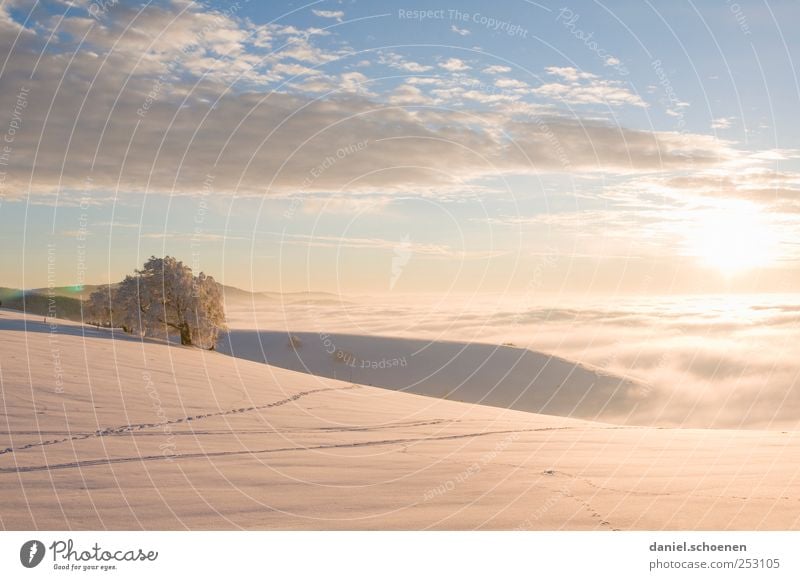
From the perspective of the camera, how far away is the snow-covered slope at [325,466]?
9.07 metres

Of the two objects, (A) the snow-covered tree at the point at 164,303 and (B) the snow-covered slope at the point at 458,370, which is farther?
(B) the snow-covered slope at the point at 458,370

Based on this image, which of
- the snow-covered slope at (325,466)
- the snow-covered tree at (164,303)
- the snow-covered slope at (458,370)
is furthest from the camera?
the snow-covered slope at (458,370)

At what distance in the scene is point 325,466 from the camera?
11.4m

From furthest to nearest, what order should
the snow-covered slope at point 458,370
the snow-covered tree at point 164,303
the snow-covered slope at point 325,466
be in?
the snow-covered slope at point 458,370 → the snow-covered tree at point 164,303 → the snow-covered slope at point 325,466

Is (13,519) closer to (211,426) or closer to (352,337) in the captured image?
(211,426)

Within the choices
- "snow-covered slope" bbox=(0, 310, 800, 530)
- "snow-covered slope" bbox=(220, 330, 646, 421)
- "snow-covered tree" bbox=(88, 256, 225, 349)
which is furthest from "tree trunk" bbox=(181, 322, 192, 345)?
"snow-covered slope" bbox=(220, 330, 646, 421)

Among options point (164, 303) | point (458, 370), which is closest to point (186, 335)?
point (164, 303)

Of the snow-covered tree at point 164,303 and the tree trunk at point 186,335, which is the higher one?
the snow-covered tree at point 164,303

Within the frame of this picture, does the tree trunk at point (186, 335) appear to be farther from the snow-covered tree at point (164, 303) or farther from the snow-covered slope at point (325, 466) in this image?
the snow-covered slope at point (325, 466)

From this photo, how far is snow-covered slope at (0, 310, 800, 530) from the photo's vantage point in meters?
9.07

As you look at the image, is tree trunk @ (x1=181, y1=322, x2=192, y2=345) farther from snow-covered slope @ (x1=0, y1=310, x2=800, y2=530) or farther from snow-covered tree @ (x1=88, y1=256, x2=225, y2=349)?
snow-covered slope @ (x1=0, y1=310, x2=800, y2=530)

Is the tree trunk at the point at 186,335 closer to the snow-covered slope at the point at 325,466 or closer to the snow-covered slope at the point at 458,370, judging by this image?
the snow-covered slope at the point at 325,466

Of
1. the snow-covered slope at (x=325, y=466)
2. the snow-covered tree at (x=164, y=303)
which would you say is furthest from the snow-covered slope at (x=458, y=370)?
the snow-covered slope at (x=325, y=466)

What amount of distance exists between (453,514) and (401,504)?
2.46 ft
